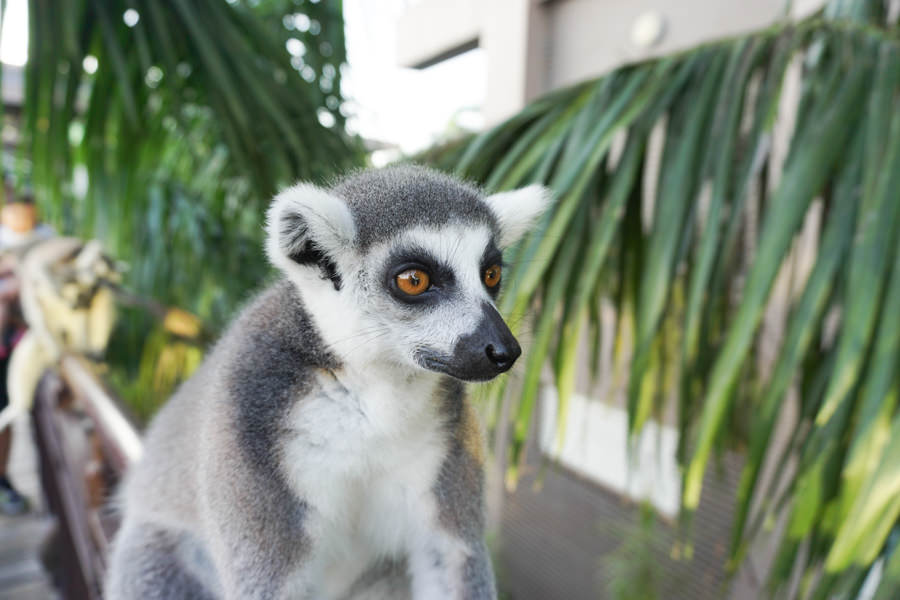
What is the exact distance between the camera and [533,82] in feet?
13.9

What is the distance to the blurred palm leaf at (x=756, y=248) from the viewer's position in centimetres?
101

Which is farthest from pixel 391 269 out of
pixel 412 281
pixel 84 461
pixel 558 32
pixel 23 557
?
pixel 558 32

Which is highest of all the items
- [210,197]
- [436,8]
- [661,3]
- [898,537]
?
[436,8]

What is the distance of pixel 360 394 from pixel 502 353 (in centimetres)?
21

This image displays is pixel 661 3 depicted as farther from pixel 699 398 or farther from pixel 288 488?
pixel 288 488

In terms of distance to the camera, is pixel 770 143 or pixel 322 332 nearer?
pixel 322 332

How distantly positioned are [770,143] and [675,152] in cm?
31

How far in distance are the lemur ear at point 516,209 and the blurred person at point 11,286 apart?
157cm

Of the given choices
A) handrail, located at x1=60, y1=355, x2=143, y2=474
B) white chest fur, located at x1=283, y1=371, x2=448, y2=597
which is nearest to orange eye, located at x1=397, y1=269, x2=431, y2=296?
white chest fur, located at x1=283, y1=371, x2=448, y2=597

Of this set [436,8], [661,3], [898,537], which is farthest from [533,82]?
[898,537]

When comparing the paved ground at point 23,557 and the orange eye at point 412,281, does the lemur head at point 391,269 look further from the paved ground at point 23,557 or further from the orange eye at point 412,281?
the paved ground at point 23,557

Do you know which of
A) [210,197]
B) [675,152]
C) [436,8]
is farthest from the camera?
[436,8]

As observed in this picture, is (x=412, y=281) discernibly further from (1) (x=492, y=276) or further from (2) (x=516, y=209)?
(2) (x=516, y=209)

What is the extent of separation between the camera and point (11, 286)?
69.3 inches
